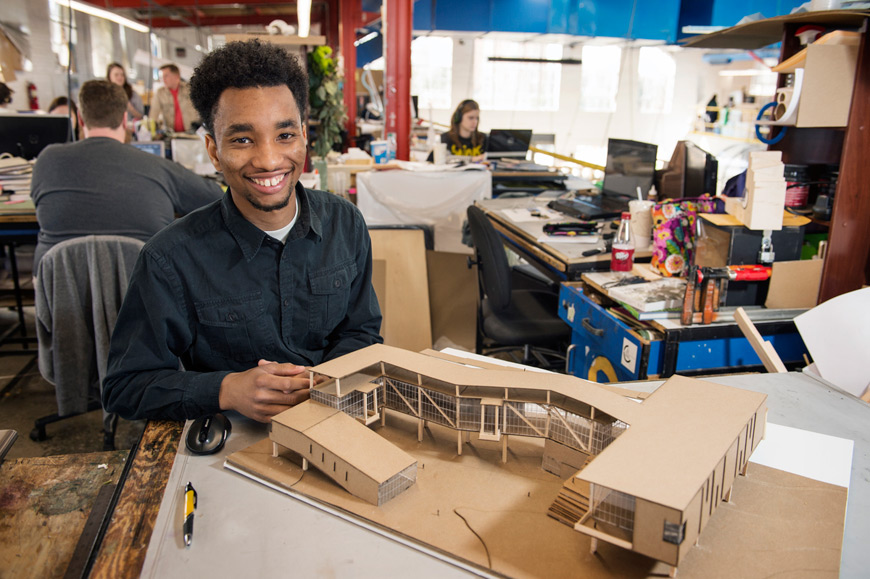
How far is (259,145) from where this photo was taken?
4.16 feet

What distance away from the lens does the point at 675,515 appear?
2.29ft

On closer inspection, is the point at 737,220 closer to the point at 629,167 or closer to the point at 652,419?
the point at 629,167

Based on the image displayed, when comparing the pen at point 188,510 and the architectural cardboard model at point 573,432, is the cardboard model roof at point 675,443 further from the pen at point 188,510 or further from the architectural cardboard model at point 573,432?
the pen at point 188,510

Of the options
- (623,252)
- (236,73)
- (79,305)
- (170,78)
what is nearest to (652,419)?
(236,73)

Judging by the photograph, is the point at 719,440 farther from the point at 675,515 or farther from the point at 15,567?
the point at 15,567

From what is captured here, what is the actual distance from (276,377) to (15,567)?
46cm

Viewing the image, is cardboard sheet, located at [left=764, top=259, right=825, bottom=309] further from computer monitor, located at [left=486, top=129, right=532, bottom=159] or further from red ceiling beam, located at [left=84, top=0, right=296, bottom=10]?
red ceiling beam, located at [left=84, top=0, right=296, bottom=10]

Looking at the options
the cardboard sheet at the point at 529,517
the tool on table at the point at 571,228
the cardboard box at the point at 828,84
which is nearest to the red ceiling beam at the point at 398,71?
the tool on table at the point at 571,228

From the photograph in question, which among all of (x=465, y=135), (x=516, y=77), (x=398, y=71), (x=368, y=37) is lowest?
(x=465, y=135)

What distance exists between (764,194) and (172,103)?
7.21 meters

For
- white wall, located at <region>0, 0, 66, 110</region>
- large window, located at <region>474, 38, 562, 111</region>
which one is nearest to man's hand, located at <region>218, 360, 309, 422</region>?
white wall, located at <region>0, 0, 66, 110</region>

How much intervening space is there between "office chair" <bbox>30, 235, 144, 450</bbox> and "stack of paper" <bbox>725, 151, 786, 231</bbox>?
2.16 metres

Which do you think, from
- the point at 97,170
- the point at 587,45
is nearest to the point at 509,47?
the point at 587,45

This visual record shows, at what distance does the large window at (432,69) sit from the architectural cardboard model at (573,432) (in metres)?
10.9
